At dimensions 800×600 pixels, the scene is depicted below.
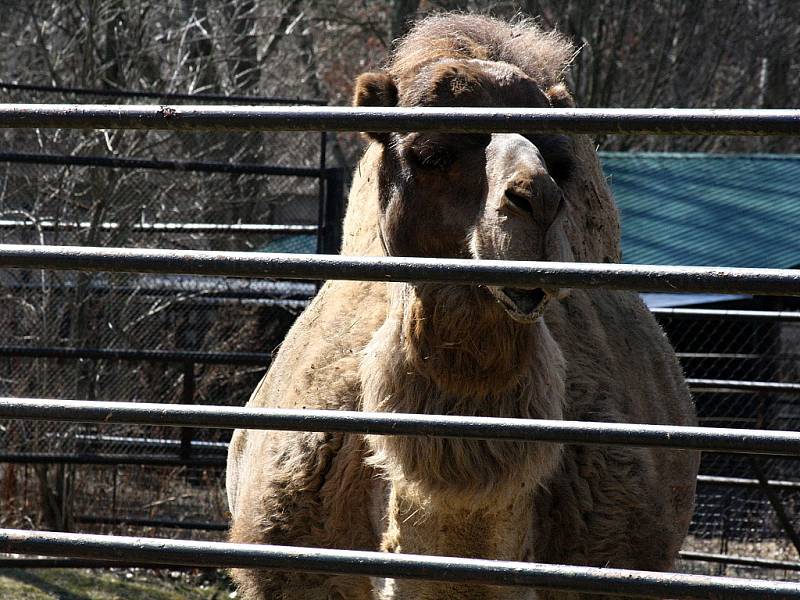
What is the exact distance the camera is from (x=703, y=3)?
14562mm

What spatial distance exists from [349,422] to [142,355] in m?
4.80

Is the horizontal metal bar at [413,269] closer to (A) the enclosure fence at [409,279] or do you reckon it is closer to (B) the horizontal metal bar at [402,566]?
(A) the enclosure fence at [409,279]

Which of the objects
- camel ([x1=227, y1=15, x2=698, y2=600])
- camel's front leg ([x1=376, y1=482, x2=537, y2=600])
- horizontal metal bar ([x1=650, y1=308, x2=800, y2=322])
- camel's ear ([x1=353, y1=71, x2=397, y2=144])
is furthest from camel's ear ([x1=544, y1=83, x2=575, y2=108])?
horizontal metal bar ([x1=650, y1=308, x2=800, y2=322])

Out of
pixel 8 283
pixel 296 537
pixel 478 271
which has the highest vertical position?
pixel 478 271

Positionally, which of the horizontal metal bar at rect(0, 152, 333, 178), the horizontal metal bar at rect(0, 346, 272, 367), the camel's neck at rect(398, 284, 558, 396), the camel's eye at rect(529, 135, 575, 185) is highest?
the camel's eye at rect(529, 135, 575, 185)

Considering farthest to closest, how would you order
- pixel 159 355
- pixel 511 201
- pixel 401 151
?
pixel 159 355
pixel 401 151
pixel 511 201

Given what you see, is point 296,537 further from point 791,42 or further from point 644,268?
point 791,42

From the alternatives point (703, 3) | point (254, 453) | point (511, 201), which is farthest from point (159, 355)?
point (703, 3)

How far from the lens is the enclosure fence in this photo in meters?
1.78

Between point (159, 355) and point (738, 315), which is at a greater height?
point (738, 315)

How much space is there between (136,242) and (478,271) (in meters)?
6.77

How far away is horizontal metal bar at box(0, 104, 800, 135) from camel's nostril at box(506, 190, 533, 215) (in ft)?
1.67

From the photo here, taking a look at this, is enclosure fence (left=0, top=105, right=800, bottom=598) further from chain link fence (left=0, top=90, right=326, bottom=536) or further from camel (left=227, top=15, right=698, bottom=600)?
chain link fence (left=0, top=90, right=326, bottom=536)

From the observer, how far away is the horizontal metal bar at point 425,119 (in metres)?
1.77
